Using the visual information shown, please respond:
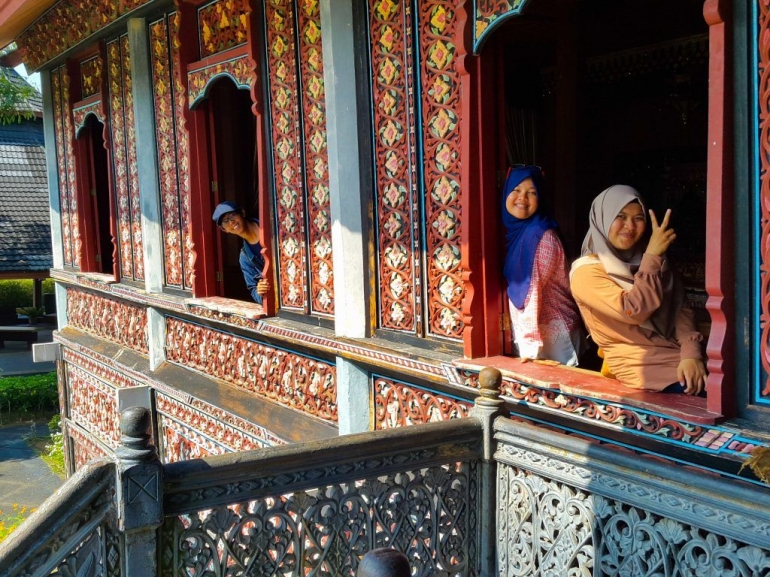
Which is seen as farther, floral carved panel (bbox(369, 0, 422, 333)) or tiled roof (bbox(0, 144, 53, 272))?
tiled roof (bbox(0, 144, 53, 272))

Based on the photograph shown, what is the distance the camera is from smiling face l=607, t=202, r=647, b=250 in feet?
12.5

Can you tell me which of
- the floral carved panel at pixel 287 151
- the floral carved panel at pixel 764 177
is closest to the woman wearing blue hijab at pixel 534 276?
the floral carved panel at pixel 764 177

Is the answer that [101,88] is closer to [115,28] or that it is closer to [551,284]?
[115,28]

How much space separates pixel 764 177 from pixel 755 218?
0.17 m

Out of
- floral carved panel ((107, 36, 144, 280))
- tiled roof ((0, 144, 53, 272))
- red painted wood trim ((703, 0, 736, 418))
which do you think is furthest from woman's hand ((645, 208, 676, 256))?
tiled roof ((0, 144, 53, 272))

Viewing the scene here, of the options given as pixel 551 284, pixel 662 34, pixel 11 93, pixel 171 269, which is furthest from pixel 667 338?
pixel 11 93

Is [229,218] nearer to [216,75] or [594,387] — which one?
[216,75]

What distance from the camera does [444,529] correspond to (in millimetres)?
3424

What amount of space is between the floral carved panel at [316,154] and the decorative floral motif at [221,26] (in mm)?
812

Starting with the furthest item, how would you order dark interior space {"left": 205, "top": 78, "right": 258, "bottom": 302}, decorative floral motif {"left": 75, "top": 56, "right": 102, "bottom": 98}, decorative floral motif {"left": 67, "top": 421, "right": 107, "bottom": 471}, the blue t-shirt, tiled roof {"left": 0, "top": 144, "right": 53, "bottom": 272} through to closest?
tiled roof {"left": 0, "top": 144, "right": 53, "bottom": 272} → decorative floral motif {"left": 67, "top": 421, "right": 107, "bottom": 471} → dark interior space {"left": 205, "top": 78, "right": 258, "bottom": 302} → decorative floral motif {"left": 75, "top": 56, "right": 102, "bottom": 98} → the blue t-shirt

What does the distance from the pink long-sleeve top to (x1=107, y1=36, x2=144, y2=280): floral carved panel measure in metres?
6.03

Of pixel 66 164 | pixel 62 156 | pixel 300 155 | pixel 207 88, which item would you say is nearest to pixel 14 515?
pixel 66 164

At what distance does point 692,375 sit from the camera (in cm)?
339

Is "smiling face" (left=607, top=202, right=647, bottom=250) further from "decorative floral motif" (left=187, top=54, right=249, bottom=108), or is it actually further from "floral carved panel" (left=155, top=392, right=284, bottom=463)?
"decorative floral motif" (left=187, top=54, right=249, bottom=108)
